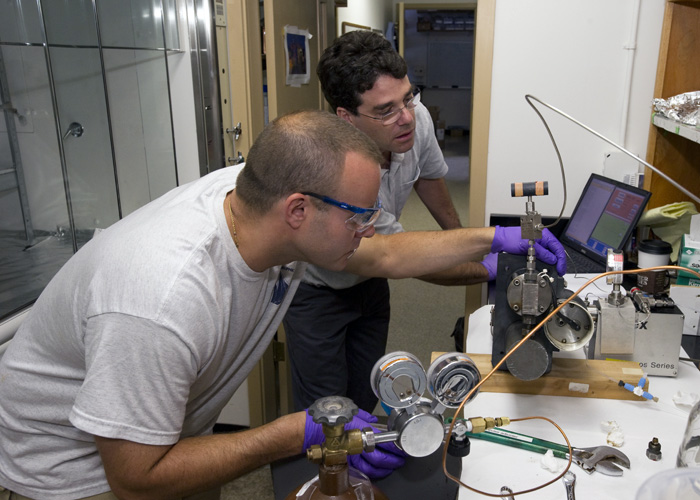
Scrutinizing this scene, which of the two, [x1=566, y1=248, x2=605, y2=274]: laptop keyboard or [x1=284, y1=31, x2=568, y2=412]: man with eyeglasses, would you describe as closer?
[x1=284, y1=31, x2=568, y2=412]: man with eyeglasses

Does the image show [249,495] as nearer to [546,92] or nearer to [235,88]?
[235,88]

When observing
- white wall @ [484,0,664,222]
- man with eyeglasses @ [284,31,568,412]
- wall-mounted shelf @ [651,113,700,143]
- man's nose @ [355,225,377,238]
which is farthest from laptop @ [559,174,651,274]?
man's nose @ [355,225,377,238]

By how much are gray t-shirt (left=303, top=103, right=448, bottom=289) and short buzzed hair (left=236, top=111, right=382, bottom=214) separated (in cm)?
62

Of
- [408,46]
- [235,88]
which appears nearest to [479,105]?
[235,88]

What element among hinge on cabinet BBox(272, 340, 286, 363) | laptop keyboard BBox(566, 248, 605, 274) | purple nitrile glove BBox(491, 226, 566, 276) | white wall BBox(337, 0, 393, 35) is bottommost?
hinge on cabinet BBox(272, 340, 286, 363)

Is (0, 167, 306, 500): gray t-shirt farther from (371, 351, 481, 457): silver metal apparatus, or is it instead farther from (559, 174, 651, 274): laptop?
(559, 174, 651, 274): laptop

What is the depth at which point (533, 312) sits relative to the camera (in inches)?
42.2

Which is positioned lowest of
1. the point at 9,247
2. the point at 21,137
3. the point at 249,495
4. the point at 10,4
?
the point at 249,495

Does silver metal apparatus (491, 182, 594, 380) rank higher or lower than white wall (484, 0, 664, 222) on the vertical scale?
lower

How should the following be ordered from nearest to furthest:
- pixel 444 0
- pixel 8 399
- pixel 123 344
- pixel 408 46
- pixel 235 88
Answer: pixel 123 344 → pixel 8 399 → pixel 235 88 → pixel 444 0 → pixel 408 46

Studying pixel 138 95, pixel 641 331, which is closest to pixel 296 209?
pixel 641 331

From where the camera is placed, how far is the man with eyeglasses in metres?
1.63

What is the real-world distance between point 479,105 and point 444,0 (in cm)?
568

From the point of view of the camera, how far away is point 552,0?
2035 mm
